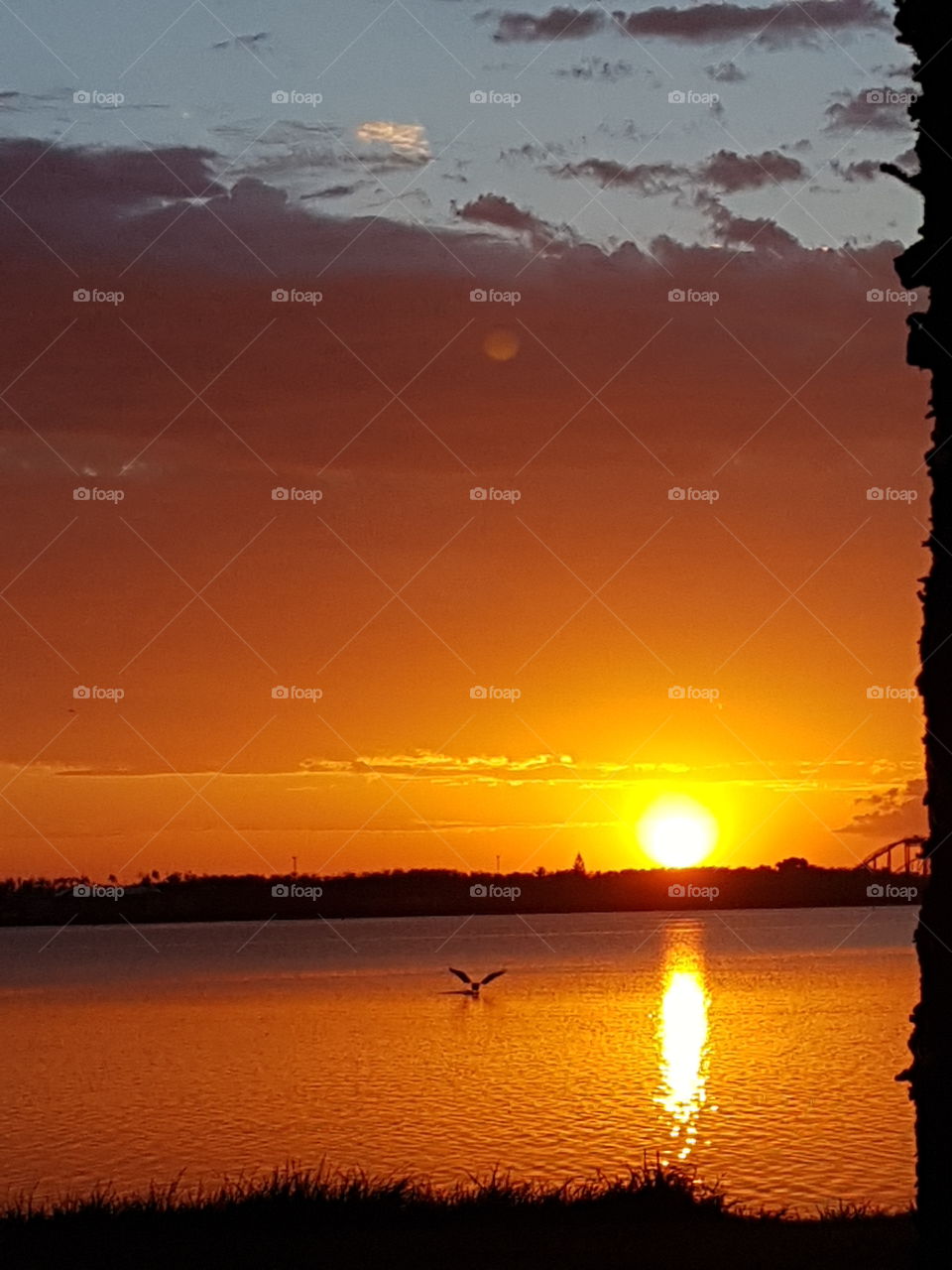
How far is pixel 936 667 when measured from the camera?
38.3ft

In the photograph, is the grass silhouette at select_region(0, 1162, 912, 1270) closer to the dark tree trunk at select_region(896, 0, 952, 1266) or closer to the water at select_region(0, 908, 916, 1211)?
the dark tree trunk at select_region(896, 0, 952, 1266)

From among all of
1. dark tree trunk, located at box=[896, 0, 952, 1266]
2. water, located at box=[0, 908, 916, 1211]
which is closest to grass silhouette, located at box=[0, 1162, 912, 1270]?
dark tree trunk, located at box=[896, 0, 952, 1266]

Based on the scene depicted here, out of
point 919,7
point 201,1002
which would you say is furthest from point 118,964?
point 919,7

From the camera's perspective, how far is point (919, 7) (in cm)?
1248

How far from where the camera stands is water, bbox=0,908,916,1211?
116ft

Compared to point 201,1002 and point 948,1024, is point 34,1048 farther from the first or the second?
point 948,1024

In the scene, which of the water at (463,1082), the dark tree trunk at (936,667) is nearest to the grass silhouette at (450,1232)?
the dark tree trunk at (936,667)

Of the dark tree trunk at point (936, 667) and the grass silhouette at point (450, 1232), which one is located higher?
the dark tree trunk at point (936, 667)

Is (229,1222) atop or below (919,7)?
below

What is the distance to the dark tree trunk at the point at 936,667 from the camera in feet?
37.7

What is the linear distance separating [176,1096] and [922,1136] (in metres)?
40.7

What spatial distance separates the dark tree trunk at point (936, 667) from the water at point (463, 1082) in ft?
62.3

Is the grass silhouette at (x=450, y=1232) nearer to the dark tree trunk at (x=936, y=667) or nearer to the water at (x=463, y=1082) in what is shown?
the dark tree trunk at (x=936, y=667)

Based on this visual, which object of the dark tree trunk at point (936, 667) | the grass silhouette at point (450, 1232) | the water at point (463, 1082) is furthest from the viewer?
the water at point (463, 1082)
